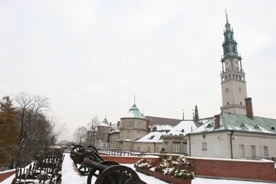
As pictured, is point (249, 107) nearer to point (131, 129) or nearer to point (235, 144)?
point (235, 144)

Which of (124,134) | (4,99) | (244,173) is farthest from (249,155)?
(124,134)

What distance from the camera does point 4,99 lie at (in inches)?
1407

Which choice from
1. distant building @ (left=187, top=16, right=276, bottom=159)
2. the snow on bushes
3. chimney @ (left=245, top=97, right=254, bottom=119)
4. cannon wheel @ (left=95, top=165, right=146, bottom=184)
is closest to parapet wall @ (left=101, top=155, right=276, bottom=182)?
the snow on bushes

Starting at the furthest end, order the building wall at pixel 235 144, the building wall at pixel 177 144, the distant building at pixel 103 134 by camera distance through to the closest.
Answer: the distant building at pixel 103 134 < the building wall at pixel 177 144 < the building wall at pixel 235 144

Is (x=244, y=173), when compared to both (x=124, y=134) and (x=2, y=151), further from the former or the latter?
(x=124, y=134)

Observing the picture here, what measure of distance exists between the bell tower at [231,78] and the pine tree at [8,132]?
177ft

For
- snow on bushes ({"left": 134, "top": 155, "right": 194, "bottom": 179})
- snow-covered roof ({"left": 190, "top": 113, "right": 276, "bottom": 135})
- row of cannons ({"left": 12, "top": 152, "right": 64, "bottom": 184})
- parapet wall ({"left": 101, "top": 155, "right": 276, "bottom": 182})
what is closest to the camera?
row of cannons ({"left": 12, "top": 152, "right": 64, "bottom": 184})

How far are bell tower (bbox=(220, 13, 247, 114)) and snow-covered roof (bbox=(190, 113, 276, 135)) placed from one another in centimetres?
3528

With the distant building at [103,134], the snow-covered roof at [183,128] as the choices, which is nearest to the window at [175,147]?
the snow-covered roof at [183,128]

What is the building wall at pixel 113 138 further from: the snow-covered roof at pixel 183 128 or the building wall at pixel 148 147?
the snow-covered roof at pixel 183 128

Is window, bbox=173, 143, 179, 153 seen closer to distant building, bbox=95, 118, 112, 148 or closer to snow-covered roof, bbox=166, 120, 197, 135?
snow-covered roof, bbox=166, 120, 197, 135

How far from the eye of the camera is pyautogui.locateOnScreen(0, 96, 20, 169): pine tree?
1142 inches

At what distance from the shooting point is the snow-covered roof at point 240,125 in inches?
1134

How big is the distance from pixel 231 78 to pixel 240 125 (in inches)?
1739
